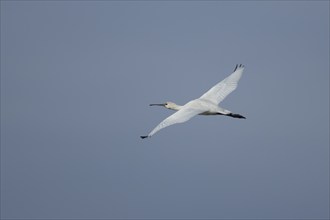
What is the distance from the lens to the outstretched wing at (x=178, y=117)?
37438mm

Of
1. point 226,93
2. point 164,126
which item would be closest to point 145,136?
point 164,126

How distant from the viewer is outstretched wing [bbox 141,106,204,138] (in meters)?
37.4

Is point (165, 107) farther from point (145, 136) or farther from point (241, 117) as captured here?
point (145, 136)

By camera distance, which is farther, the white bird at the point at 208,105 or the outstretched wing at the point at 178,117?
the white bird at the point at 208,105

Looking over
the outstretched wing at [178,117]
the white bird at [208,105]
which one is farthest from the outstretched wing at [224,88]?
the outstretched wing at [178,117]

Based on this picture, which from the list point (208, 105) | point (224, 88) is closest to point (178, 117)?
point (208, 105)

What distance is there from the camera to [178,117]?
130 feet

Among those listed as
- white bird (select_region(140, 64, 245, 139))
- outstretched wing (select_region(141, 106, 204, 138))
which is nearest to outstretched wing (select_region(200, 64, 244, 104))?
white bird (select_region(140, 64, 245, 139))

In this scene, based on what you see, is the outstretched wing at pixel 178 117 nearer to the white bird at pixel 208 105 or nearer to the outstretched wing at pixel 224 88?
the white bird at pixel 208 105

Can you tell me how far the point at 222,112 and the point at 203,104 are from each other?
3.27 feet

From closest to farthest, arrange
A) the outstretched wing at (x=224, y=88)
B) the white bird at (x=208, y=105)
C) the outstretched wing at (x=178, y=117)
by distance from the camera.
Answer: the outstretched wing at (x=178, y=117)
the white bird at (x=208, y=105)
the outstretched wing at (x=224, y=88)

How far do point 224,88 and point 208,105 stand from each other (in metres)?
3.50

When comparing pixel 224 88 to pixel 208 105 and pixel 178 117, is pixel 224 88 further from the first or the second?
pixel 178 117

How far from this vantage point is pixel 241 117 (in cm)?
4381
